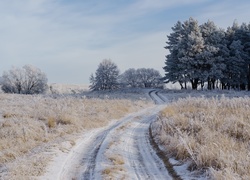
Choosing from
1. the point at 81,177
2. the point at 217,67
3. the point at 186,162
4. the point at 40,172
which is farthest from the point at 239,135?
the point at 217,67

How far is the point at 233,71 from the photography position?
174 ft

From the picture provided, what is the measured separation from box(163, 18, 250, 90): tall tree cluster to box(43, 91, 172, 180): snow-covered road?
4024cm

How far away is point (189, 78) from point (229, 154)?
153 ft

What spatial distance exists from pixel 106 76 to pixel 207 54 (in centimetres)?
2797

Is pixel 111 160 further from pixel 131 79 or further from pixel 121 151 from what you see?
pixel 131 79

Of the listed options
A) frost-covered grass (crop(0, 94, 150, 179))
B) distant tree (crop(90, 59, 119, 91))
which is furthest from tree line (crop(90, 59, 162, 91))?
frost-covered grass (crop(0, 94, 150, 179))

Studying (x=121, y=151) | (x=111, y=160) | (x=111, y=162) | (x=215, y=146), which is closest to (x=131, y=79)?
(x=121, y=151)

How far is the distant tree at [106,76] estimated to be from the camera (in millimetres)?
70188

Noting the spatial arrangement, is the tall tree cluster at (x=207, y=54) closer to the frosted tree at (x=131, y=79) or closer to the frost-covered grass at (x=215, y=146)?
the frosted tree at (x=131, y=79)

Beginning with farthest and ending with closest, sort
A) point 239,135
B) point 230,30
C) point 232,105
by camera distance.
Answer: point 230,30
point 232,105
point 239,135

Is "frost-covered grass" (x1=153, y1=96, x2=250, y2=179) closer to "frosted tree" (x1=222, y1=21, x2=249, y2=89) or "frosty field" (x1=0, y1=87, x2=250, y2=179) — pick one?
"frosty field" (x1=0, y1=87, x2=250, y2=179)

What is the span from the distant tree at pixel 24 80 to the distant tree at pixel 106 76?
1379 centimetres

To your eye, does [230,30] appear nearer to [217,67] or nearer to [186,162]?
[217,67]

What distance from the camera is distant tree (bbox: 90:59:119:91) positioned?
7019 cm
